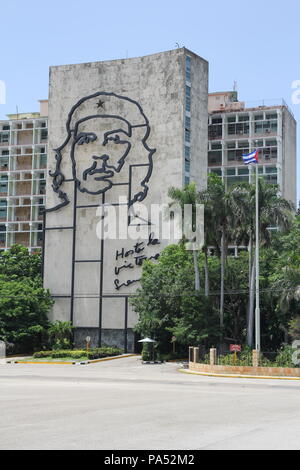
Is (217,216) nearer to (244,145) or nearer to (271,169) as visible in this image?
(271,169)

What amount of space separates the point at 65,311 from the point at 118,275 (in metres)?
6.94

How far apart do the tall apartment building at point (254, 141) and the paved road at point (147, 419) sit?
230 ft

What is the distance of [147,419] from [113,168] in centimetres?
5399

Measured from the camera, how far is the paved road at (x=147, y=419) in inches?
517

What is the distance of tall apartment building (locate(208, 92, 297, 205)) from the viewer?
96.2m

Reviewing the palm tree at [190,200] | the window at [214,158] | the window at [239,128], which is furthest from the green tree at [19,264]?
the window at [239,128]

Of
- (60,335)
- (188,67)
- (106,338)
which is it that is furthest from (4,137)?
(106,338)

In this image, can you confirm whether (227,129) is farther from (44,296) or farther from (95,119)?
(44,296)

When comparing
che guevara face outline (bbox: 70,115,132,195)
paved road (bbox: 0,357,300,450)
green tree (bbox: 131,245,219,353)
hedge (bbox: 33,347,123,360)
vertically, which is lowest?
hedge (bbox: 33,347,123,360)

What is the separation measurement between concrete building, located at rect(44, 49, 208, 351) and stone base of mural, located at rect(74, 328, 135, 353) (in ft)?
0.33

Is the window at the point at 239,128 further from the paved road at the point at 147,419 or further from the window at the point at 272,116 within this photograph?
the paved road at the point at 147,419

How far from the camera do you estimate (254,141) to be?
97438mm

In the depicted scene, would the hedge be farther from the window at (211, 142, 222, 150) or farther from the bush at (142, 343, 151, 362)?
the window at (211, 142, 222, 150)

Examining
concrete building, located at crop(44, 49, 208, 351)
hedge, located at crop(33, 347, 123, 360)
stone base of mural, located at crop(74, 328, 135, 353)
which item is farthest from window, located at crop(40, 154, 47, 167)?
hedge, located at crop(33, 347, 123, 360)
